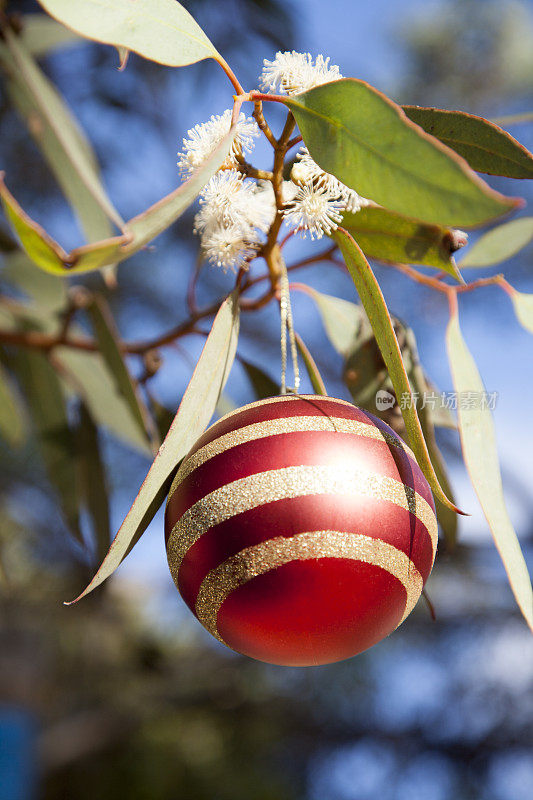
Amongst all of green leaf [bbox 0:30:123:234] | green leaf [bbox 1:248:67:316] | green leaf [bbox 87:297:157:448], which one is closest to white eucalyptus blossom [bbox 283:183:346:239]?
green leaf [bbox 87:297:157:448]

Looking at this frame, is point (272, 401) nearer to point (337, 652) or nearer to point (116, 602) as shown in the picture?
point (337, 652)

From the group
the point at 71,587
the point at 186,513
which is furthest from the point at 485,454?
the point at 71,587

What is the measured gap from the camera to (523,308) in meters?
0.82

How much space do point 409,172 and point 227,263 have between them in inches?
8.8

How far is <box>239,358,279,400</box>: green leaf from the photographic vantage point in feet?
3.39

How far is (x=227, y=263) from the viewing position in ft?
2.16

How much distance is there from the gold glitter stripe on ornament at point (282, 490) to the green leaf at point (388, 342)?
32 mm

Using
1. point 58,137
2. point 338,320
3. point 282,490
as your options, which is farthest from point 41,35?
point 282,490

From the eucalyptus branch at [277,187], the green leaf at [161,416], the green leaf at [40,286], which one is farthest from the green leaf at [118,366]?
the eucalyptus branch at [277,187]

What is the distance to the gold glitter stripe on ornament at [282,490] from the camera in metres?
0.54

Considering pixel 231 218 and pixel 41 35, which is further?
pixel 41 35

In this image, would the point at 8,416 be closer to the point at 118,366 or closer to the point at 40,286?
the point at 40,286

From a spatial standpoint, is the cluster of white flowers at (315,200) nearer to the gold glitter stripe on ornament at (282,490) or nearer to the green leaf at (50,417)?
the gold glitter stripe on ornament at (282,490)

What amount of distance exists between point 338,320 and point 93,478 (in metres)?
0.61
